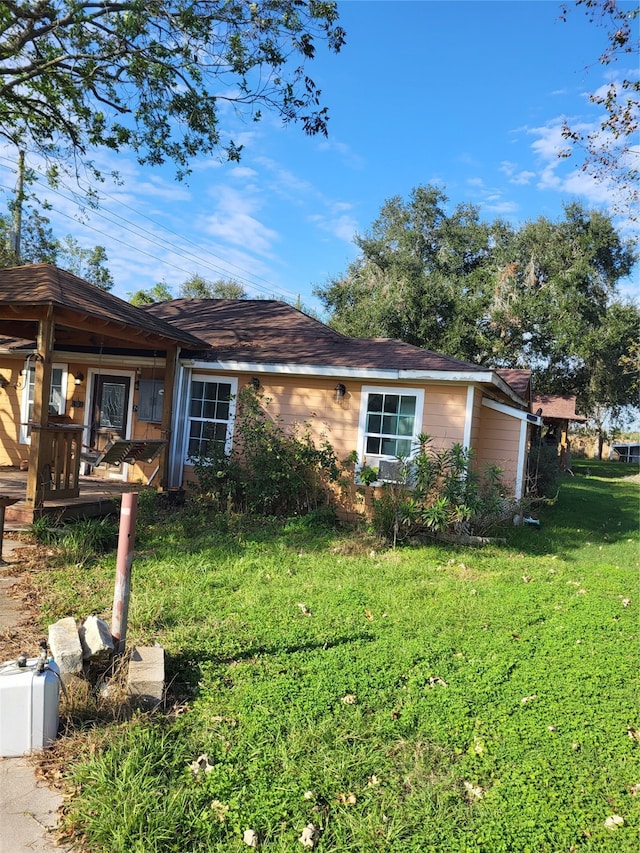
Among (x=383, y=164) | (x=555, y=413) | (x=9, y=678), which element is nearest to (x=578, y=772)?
(x=9, y=678)

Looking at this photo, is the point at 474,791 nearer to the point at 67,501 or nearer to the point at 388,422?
the point at 67,501

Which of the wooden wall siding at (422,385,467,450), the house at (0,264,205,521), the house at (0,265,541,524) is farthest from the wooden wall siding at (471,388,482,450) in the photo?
the house at (0,264,205,521)

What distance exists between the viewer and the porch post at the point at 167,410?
10031 mm

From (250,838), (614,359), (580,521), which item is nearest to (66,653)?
(250,838)

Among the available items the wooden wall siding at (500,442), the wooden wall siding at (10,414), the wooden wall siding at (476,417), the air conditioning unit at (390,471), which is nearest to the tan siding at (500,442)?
the wooden wall siding at (500,442)

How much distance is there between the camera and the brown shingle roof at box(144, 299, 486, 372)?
9.23 m

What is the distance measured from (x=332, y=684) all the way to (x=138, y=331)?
6.22 m

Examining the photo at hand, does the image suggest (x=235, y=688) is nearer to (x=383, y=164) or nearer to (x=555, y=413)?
(x=383, y=164)

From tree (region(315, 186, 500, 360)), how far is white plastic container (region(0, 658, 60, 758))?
21.3 metres

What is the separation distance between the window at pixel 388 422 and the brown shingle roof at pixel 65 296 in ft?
11.5

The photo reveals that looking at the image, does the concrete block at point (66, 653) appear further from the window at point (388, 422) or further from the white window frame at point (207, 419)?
the white window frame at point (207, 419)

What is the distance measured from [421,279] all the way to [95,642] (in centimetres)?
2264

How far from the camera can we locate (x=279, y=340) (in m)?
11.1

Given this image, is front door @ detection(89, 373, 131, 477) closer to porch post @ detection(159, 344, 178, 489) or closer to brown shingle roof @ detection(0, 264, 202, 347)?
porch post @ detection(159, 344, 178, 489)
